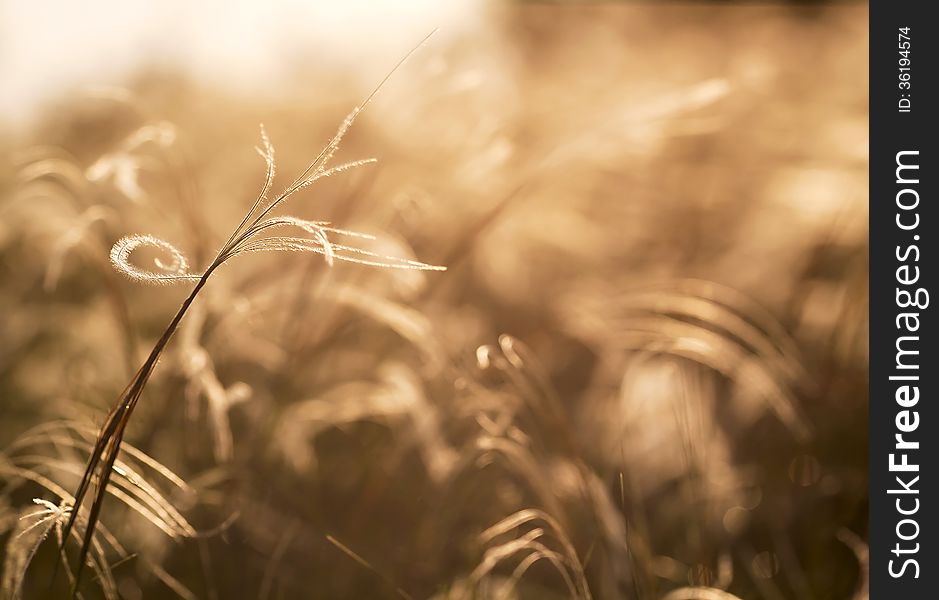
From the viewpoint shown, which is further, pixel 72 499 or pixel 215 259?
pixel 72 499

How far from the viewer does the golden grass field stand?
3.33 feet

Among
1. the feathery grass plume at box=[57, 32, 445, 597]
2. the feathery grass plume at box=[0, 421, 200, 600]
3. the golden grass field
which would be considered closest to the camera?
the feathery grass plume at box=[57, 32, 445, 597]

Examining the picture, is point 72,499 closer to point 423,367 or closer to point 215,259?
point 215,259

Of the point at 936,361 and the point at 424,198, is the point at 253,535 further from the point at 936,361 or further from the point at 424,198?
the point at 936,361

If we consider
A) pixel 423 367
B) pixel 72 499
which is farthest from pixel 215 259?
pixel 423 367

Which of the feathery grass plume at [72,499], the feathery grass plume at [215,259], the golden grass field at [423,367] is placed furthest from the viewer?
the golden grass field at [423,367]

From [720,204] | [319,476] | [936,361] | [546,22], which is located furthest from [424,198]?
[546,22]

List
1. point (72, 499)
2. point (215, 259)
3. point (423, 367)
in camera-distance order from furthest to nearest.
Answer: point (423, 367) → point (72, 499) → point (215, 259)

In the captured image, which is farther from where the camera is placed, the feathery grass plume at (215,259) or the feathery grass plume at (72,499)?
the feathery grass plume at (72,499)

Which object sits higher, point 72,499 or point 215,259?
point 215,259

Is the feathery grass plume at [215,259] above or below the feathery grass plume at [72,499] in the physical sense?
above

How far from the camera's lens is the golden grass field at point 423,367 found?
1.02 metres

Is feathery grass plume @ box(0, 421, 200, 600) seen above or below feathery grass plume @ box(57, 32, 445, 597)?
below

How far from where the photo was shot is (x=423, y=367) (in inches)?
63.2
